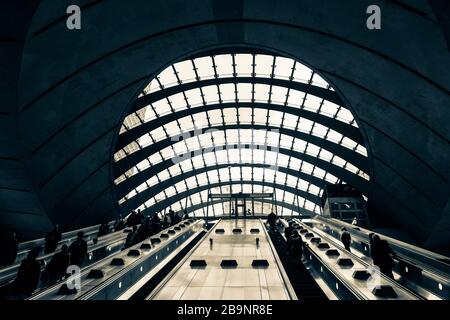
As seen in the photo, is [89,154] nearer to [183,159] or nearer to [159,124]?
[159,124]

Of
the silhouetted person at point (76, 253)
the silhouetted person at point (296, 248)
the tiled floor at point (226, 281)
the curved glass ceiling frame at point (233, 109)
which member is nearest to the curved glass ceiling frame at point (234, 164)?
the curved glass ceiling frame at point (233, 109)

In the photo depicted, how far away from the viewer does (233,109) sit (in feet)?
97.3

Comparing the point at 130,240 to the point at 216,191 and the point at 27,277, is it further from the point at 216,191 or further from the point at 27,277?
the point at 216,191

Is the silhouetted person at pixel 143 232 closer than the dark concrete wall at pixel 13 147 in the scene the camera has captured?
No

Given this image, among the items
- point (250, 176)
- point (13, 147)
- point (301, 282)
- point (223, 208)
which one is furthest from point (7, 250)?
point (223, 208)

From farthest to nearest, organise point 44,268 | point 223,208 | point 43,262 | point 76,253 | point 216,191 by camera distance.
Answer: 1. point 223,208
2. point 216,191
3. point 43,262
4. point 76,253
5. point 44,268

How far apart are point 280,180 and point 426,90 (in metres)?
26.6

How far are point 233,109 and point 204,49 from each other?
12.8m

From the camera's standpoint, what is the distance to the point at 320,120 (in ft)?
85.4

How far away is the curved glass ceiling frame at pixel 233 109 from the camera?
76.8 feet

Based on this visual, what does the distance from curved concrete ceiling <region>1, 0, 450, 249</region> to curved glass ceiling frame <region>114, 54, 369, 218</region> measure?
5.46 m

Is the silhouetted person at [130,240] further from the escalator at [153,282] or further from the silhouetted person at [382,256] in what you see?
the silhouetted person at [382,256]

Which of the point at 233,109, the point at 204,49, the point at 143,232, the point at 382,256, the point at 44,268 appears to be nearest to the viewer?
the point at 382,256

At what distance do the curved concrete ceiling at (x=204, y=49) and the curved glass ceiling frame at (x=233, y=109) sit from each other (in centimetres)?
546
